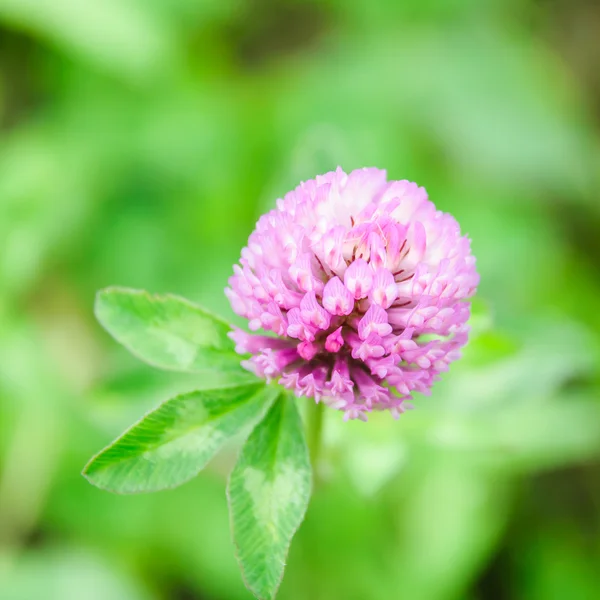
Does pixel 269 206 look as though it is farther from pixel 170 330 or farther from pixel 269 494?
pixel 269 494

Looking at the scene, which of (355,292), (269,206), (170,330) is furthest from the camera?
(269,206)

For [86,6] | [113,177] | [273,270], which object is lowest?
[273,270]

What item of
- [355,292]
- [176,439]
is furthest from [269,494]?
[355,292]

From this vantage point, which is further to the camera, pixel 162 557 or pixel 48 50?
pixel 48 50

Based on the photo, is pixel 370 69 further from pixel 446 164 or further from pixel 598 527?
pixel 598 527

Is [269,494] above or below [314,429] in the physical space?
below

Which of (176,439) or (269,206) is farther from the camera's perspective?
(269,206)

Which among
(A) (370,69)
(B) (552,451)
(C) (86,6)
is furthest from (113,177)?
(B) (552,451)
